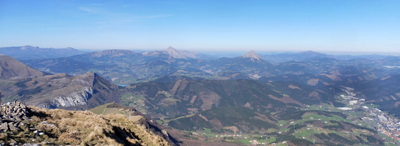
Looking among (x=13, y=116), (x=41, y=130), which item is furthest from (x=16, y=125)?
(x=13, y=116)

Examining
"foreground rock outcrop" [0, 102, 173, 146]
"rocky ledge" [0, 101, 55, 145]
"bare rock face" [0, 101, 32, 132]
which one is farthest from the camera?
"bare rock face" [0, 101, 32, 132]

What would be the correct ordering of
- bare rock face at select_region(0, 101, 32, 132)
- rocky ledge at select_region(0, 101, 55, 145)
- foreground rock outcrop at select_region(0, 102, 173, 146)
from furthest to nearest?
1. bare rock face at select_region(0, 101, 32, 132)
2. foreground rock outcrop at select_region(0, 102, 173, 146)
3. rocky ledge at select_region(0, 101, 55, 145)

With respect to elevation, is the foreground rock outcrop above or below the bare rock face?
below

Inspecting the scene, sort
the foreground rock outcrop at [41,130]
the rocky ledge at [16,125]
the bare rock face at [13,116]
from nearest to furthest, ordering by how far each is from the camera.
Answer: the rocky ledge at [16,125] < the foreground rock outcrop at [41,130] < the bare rock face at [13,116]

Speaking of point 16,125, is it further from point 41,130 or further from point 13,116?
point 13,116

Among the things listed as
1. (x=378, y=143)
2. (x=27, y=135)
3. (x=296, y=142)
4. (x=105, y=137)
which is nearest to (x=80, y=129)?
(x=105, y=137)

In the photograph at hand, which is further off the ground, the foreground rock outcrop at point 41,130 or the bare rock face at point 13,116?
the bare rock face at point 13,116

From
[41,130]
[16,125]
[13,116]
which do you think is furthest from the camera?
[13,116]

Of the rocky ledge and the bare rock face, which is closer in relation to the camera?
the rocky ledge

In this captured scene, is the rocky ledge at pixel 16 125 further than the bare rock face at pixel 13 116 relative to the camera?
No

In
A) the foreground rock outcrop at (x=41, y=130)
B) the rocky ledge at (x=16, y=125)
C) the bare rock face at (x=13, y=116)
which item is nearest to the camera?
the rocky ledge at (x=16, y=125)

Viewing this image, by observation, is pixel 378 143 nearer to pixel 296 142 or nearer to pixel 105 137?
pixel 296 142

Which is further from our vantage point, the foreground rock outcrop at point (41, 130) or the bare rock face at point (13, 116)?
the bare rock face at point (13, 116)
